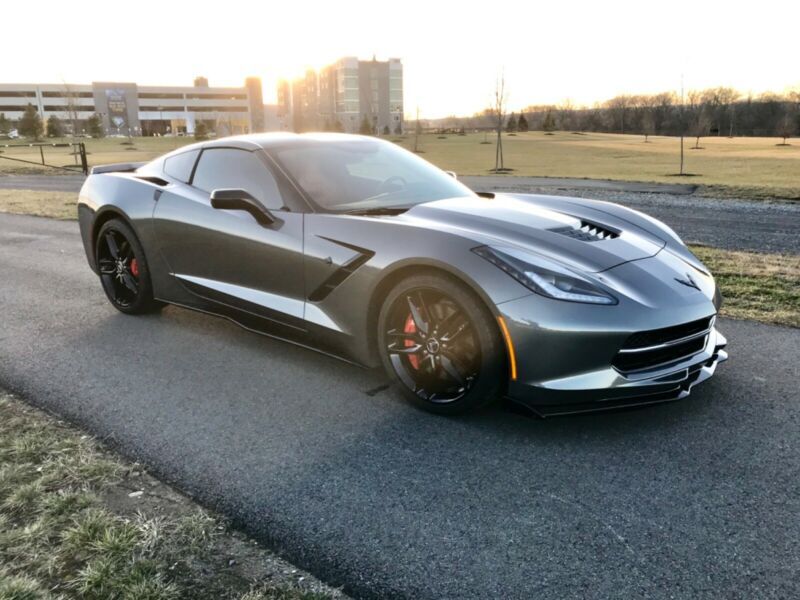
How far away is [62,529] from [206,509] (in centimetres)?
52

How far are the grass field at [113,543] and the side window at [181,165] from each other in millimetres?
2429

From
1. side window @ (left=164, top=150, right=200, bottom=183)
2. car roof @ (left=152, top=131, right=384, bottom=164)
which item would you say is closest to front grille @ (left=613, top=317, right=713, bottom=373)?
car roof @ (left=152, top=131, right=384, bottom=164)

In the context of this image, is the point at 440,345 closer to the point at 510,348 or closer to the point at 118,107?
the point at 510,348

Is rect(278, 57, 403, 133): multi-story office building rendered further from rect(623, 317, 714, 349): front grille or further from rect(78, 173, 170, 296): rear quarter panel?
rect(623, 317, 714, 349): front grille

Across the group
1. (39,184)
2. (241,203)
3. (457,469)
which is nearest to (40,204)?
(39,184)

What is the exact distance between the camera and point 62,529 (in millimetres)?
2447

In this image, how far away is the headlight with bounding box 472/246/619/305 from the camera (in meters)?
3.02

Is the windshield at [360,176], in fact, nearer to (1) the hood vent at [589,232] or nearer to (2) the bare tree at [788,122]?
(1) the hood vent at [589,232]

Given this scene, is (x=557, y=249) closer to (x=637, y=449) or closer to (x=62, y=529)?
(x=637, y=449)

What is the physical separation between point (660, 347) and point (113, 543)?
245 cm

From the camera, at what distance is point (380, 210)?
153 inches

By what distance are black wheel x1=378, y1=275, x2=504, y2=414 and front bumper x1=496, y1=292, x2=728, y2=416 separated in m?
0.15

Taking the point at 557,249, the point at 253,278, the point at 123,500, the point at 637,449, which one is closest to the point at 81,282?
the point at 253,278

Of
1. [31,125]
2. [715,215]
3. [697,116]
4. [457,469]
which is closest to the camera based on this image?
[457,469]
